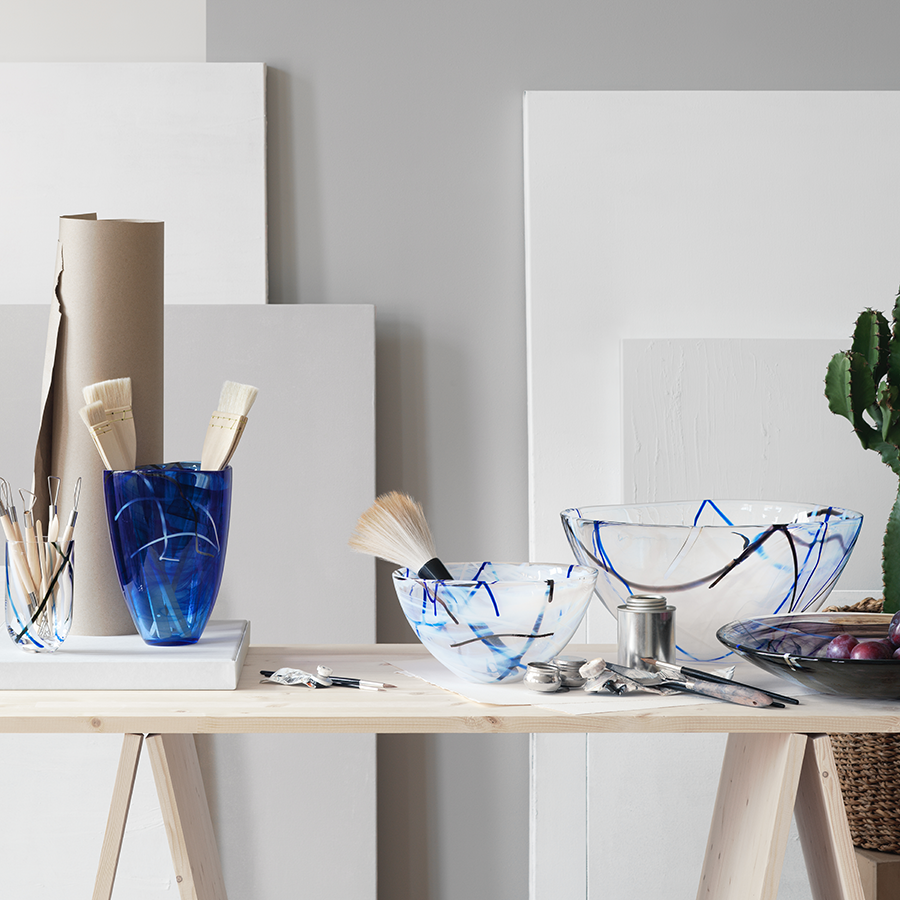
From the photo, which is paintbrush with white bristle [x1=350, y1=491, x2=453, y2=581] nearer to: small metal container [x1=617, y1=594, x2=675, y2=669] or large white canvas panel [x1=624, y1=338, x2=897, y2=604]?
small metal container [x1=617, y1=594, x2=675, y2=669]

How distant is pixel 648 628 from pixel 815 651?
173mm

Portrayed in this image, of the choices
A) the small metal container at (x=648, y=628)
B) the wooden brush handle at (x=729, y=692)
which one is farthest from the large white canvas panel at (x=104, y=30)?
the wooden brush handle at (x=729, y=692)

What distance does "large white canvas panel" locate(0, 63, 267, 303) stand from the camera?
2.06m

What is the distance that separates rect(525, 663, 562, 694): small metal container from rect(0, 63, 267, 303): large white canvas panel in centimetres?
130

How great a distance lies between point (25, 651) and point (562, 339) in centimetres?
134

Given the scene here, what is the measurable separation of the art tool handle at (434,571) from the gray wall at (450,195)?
1.10 meters

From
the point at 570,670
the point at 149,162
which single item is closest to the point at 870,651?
the point at 570,670

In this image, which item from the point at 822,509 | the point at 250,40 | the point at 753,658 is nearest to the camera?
the point at 753,658

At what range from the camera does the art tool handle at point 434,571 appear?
101cm

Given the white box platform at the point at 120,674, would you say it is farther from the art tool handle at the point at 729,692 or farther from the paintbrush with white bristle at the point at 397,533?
the art tool handle at the point at 729,692

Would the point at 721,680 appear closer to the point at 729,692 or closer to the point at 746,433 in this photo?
the point at 729,692

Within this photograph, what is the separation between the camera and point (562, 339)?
2.08 meters

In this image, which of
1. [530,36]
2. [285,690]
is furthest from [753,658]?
[530,36]

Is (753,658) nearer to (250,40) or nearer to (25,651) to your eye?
(25,651)
